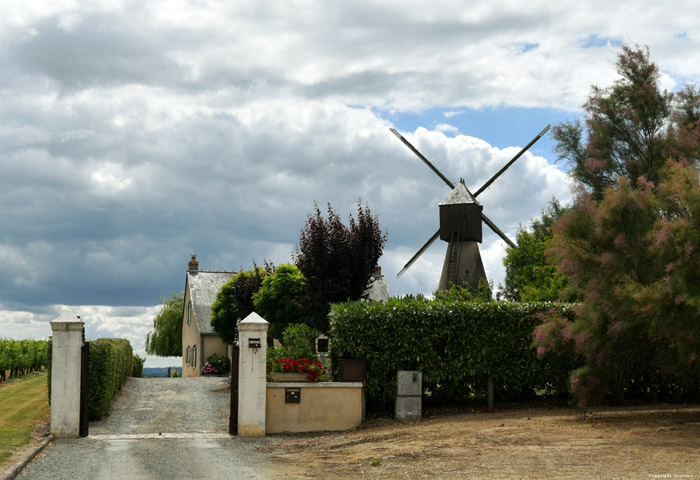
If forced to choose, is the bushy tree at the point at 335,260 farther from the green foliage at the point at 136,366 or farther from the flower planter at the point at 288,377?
the green foliage at the point at 136,366

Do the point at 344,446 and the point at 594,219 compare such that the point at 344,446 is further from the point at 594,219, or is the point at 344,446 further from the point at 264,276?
the point at 264,276

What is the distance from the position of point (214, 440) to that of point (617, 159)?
13242 millimetres

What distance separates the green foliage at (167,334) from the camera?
54.2m

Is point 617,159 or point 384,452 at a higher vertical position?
point 617,159

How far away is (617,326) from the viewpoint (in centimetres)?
1329

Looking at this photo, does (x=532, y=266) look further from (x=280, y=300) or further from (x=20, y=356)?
(x=20, y=356)

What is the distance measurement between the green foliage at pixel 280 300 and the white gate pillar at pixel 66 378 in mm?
14181

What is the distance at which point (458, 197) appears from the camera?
33.8 meters

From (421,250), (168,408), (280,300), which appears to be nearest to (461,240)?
(421,250)

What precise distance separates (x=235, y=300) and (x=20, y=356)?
35.5ft

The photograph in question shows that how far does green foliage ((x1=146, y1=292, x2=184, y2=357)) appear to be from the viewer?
54188mm

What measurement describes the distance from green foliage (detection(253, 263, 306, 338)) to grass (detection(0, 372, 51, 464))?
8.21m

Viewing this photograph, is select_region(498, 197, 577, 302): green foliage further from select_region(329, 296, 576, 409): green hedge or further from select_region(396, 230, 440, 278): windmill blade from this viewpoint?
select_region(329, 296, 576, 409): green hedge

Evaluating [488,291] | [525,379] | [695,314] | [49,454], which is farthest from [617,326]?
[488,291]
